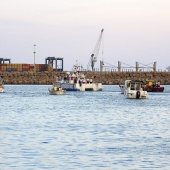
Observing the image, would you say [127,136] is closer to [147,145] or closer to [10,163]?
[147,145]

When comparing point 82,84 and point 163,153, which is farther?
point 82,84

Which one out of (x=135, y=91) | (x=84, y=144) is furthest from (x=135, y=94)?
(x=84, y=144)

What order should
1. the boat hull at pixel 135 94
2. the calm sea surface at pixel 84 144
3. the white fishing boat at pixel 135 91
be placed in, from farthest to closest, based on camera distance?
the white fishing boat at pixel 135 91 → the boat hull at pixel 135 94 → the calm sea surface at pixel 84 144

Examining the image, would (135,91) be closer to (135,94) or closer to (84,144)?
(135,94)

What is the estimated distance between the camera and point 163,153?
44.5m

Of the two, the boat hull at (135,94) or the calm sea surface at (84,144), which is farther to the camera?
the boat hull at (135,94)

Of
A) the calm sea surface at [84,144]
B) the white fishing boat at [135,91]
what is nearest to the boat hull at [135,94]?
the white fishing boat at [135,91]

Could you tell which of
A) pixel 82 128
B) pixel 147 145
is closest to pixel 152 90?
pixel 82 128

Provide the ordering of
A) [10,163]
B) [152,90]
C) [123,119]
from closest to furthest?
[10,163] → [123,119] → [152,90]

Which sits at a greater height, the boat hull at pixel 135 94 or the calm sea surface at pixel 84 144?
the boat hull at pixel 135 94

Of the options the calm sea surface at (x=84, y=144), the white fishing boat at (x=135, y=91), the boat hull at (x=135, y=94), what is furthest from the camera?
the white fishing boat at (x=135, y=91)

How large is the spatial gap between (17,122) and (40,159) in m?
27.2

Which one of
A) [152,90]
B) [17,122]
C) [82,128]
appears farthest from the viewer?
[152,90]

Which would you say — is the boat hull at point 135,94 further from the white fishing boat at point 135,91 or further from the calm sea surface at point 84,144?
the calm sea surface at point 84,144
